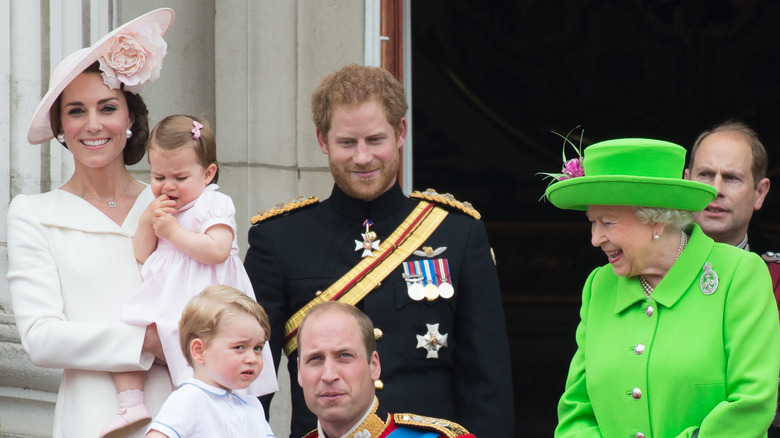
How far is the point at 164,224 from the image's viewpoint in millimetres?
4105

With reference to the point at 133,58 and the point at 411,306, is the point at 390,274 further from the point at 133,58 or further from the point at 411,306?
the point at 133,58

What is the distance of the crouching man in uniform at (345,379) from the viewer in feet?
12.1

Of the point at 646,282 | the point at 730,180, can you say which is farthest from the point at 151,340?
the point at 730,180

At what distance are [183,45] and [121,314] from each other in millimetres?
2318

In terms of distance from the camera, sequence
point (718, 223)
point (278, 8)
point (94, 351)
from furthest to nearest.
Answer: point (278, 8), point (718, 223), point (94, 351)

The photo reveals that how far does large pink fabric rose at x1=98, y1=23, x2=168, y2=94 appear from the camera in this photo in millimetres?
4246

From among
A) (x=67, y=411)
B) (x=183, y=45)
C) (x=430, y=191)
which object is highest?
(x=183, y=45)

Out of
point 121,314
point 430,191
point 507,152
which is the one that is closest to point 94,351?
point 121,314

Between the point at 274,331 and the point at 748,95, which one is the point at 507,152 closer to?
the point at 748,95

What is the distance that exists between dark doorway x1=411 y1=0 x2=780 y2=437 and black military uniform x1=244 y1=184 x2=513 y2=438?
418cm

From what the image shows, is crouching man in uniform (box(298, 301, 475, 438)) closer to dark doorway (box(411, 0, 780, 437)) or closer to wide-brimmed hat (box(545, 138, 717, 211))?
wide-brimmed hat (box(545, 138, 717, 211))

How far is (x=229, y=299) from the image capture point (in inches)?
149

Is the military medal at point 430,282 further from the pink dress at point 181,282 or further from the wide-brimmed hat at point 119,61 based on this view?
the wide-brimmed hat at point 119,61

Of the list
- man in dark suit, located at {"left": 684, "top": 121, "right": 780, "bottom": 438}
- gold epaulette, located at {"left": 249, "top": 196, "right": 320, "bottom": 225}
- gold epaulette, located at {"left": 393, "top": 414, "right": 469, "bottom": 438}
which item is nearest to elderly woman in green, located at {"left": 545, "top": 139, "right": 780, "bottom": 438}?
gold epaulette, located at {"left": 393, "top": 414, "right": 469, "bottom": 438}
